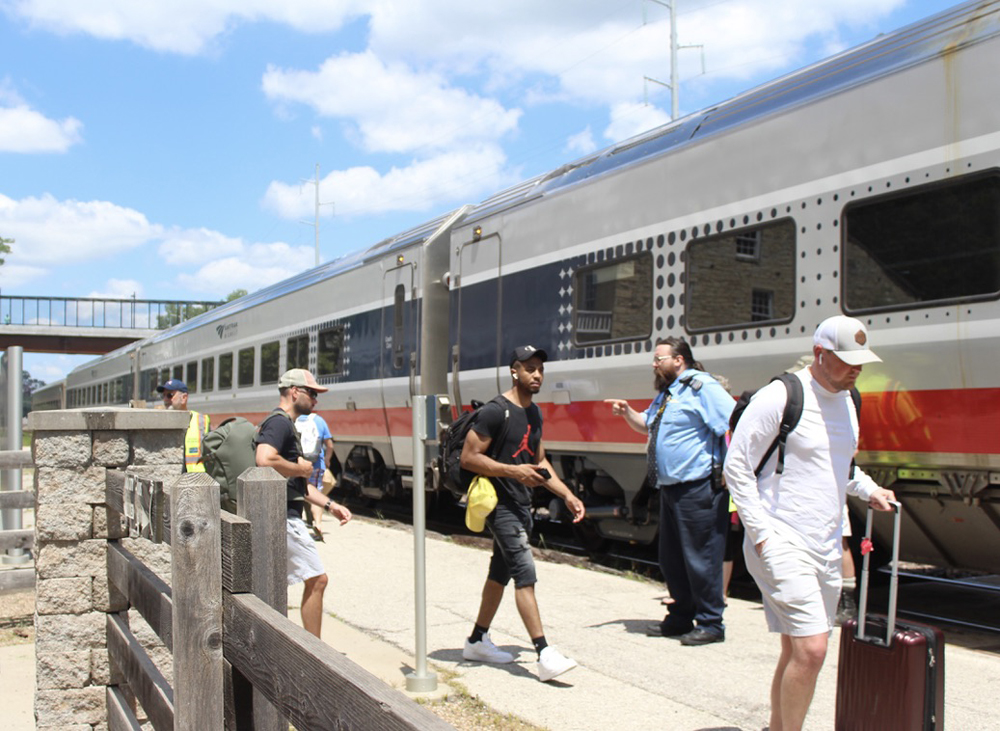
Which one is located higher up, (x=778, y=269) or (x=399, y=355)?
(x=778, y=269)

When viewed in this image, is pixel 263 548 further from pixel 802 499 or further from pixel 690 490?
pixel 690 490

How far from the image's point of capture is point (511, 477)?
5.76 metres

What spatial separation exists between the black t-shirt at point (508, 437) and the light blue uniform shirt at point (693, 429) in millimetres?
1068

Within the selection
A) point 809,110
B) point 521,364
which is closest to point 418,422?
point 521,364

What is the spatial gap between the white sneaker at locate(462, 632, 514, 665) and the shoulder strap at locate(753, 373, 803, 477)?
2381 mm

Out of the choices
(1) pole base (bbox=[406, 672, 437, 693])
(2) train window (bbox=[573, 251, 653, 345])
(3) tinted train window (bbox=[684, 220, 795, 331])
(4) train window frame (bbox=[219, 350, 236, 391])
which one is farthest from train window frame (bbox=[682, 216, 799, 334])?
(4) train window frame (bbox=[219, 350, 236, 391])

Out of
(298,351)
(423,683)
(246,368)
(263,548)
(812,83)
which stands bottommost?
(423,683)

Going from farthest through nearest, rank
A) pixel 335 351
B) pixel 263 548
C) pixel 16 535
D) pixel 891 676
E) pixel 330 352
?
pixel 330 352
pixel 335 351
pixel 16 535
pixel 891 676
pixel 263 548

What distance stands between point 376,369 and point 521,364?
320 inches

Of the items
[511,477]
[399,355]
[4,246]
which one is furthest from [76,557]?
[4,246]

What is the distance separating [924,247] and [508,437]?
2.78 m

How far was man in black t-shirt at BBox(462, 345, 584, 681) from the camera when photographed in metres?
5.69

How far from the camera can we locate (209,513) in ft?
9.08

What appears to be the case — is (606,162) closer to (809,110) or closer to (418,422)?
(809,110)
